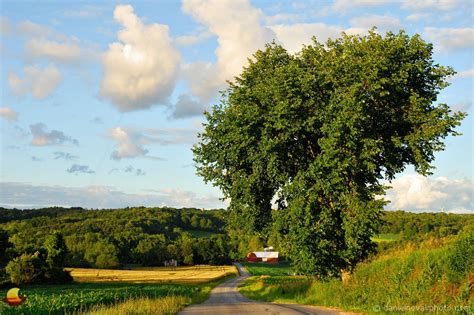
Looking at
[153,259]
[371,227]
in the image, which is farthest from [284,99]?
[153,259]

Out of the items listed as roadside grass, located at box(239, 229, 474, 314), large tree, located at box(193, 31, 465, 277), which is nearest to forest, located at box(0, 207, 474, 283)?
large tree, located at box(193, 31, 465, 277)

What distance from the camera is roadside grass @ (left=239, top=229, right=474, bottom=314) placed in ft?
62.5

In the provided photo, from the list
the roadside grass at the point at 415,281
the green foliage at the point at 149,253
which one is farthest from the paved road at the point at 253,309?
the green foliage at the point at 149,253

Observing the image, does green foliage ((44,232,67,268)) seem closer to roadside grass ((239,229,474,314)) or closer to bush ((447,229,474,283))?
roadside grass ((239,229,474,314))

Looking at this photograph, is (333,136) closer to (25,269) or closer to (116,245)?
(25,269)

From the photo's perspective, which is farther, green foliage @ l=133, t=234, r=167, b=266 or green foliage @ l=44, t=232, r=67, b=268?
green foliage @ l=133, t=234, r=167, b=266

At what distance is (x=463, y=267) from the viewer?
1958 cm

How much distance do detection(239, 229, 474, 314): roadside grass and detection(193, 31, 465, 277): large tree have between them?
3.00 m

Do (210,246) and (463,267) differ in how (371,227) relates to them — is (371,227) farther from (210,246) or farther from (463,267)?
(210,246)

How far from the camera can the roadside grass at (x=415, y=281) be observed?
19062 mm

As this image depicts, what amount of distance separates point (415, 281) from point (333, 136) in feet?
33.5

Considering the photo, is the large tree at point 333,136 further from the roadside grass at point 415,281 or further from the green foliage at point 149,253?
the green foliage at point 149,253

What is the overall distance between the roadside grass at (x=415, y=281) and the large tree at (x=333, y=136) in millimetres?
2996

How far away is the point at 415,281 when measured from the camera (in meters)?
21.8
